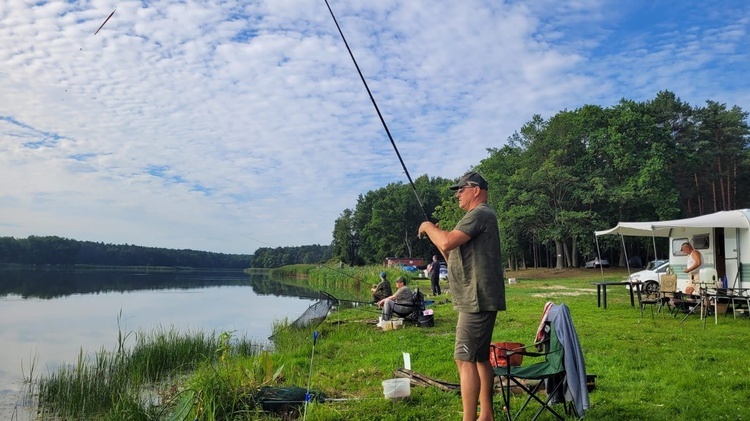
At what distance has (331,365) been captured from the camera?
7.13 metres

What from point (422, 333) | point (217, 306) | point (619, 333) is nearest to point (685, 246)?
point (619, 333)

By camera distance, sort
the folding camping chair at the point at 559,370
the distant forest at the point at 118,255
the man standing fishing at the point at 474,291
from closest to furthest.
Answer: the man standing fishing at the point at 474,291, the folding camping chair at the point at 559,370, the distant forest at the point at 118,255

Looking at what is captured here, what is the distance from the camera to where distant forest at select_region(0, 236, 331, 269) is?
5483cm

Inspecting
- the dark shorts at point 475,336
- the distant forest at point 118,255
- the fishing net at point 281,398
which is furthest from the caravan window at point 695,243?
the distant forest at point 118,255

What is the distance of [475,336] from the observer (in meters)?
3.49

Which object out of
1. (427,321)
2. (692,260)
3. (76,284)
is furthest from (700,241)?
(76,284)

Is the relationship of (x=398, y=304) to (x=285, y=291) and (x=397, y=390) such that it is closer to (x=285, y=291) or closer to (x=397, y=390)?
(x=397, y=390)

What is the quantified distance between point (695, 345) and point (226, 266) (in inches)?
3388

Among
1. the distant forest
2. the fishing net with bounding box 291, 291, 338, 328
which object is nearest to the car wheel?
the fishing net with bounding box 291, 291, 338, 328

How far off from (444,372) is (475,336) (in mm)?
2711

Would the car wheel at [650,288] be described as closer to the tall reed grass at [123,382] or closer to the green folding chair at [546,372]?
the tall reed grass at [123,382]

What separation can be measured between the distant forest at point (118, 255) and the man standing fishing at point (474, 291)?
4328cm

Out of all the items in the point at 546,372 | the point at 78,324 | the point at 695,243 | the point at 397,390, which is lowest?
the point at 78,324

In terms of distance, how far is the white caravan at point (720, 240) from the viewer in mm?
11250
